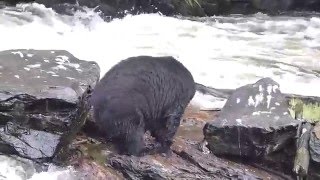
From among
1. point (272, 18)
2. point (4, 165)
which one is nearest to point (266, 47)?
point (272, 18)

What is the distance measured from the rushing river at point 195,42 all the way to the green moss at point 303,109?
8.78 ft

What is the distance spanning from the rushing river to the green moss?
8.78ft

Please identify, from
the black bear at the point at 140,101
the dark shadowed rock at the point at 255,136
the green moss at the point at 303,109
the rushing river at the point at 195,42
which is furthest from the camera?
the rushing river at the point at 195,42

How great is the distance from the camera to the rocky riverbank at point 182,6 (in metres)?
13.9

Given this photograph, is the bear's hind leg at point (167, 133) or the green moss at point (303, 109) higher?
the green moss at point (303, 109)

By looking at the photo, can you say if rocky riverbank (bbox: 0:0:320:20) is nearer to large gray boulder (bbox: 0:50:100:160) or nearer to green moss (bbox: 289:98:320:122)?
large gray boulder (bbox: 0:50:100:160)

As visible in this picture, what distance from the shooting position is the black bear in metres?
4.42

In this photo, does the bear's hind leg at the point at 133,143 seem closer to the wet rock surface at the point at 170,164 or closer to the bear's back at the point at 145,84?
the wet rock surface at the point at 170,164

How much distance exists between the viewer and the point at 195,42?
1142 centimetres

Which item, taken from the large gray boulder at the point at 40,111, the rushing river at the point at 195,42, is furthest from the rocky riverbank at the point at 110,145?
the rushing river at the point at 195,42

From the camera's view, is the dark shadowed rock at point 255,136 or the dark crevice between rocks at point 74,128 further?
the dark shadowed rock at point 255,136

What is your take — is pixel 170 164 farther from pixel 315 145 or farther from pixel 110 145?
pixel 315 145

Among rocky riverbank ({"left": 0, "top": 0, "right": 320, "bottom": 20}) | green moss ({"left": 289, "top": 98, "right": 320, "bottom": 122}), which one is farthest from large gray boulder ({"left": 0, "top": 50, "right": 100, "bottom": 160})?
rocky riverbank ({"left": 0, "top": 0, "right": 320, "bottom": 20})

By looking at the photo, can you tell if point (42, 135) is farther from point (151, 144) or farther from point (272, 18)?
point (272, 18)
